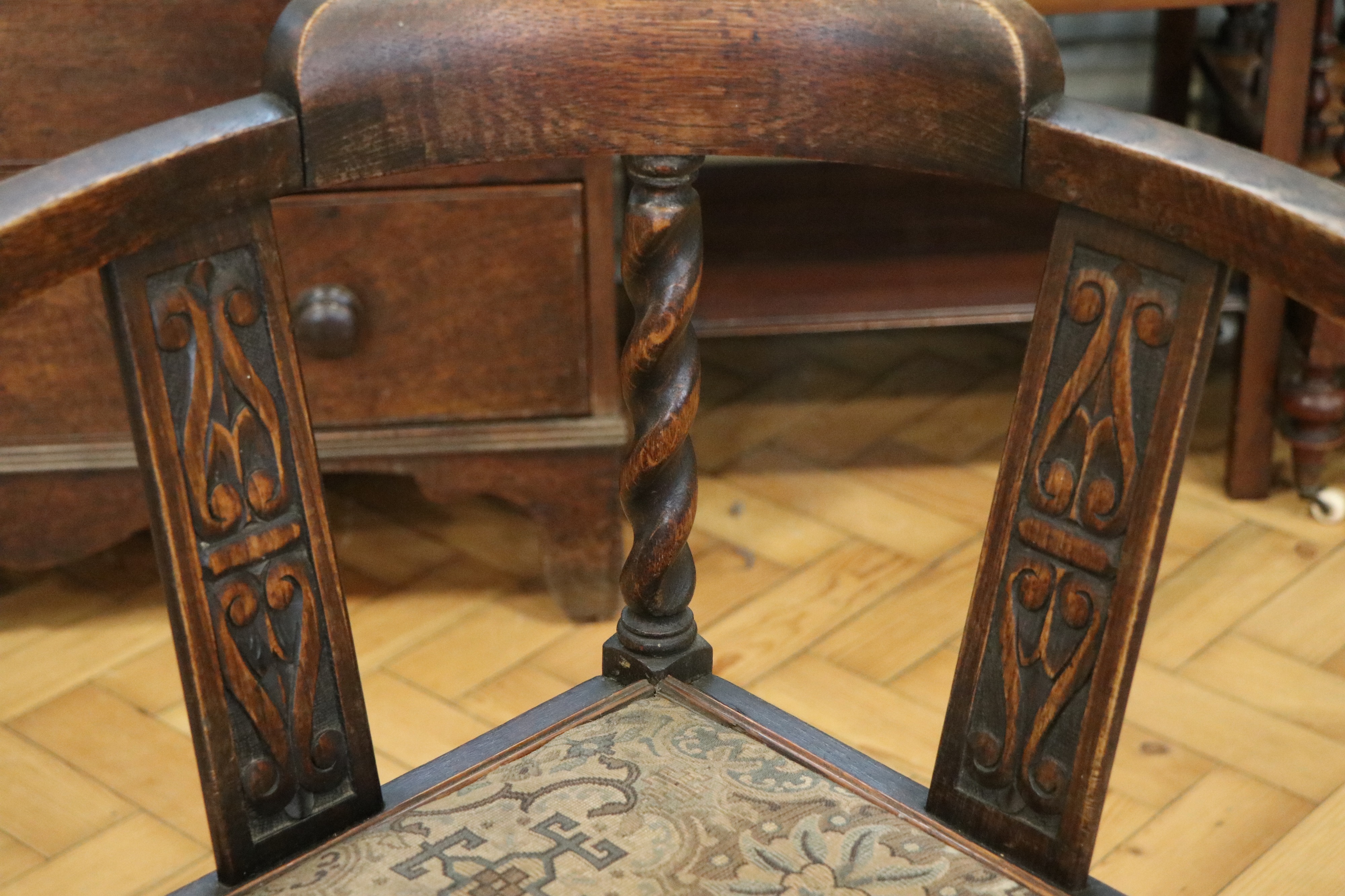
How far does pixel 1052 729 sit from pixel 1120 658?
0.05 m

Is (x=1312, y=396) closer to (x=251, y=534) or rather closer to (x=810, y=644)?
(x=810, y=644)

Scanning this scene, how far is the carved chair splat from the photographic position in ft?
1.84

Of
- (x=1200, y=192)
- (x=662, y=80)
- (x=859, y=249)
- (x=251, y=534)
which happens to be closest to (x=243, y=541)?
(x=251, y=534)

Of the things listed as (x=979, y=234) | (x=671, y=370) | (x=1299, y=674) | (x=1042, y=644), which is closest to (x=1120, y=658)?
(x=1042, y=644)

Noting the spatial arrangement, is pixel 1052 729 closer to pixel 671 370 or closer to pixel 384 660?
pixel 671 370

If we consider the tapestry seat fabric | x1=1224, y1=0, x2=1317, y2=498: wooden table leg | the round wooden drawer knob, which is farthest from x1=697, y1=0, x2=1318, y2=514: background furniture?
the tapestry seat fabric

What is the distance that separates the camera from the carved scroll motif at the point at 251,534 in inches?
22.8

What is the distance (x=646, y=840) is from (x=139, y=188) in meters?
0.31

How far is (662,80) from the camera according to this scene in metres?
0.64

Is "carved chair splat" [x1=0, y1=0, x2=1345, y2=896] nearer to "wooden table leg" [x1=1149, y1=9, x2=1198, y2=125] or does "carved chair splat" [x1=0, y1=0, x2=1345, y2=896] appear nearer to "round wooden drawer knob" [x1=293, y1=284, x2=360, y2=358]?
"round wooden drawer knob" [x1=293, y1=284, x2=360, y2=358]

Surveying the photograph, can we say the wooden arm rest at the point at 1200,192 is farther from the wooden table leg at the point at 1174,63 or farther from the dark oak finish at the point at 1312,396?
the wooden table leg at the point at 1174,63

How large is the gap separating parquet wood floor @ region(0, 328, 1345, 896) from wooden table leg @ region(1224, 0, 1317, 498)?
4cm

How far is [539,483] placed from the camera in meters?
1.45

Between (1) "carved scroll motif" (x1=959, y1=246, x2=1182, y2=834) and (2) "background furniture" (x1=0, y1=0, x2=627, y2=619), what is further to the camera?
(2) "background furniture" (x1=0, y1=0, x2=627, y2=619)
